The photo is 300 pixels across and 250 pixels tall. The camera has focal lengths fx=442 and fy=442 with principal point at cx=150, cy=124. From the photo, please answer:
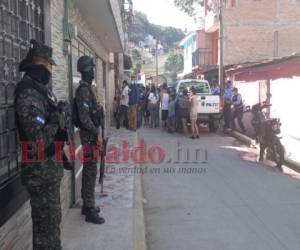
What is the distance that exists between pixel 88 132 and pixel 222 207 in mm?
2581

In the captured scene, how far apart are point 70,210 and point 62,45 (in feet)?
7.14

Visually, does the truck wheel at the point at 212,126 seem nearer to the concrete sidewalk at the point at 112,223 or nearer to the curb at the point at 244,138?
the curb at the point at 244,138

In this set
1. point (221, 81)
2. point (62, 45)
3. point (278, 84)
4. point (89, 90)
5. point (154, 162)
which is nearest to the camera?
point (89, 90)

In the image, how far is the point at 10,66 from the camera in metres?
3.73

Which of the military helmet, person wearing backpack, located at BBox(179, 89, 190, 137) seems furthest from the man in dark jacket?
the military helmet

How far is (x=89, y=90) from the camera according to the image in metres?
5.00

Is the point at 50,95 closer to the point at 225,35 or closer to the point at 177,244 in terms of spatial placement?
the point at 177,244

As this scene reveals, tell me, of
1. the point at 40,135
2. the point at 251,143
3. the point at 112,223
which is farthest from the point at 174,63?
the point at 40,135

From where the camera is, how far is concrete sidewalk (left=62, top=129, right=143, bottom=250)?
15.4 feet

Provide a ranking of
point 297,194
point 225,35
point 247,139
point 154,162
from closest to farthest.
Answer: point 297,194 < point 154,162 < point 247,139 < point 225,35

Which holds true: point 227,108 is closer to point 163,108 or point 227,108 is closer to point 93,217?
point 163,108

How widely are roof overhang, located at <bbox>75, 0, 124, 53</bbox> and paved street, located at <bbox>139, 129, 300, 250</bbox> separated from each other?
11.2 feet

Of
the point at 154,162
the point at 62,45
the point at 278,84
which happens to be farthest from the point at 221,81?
the point at 62,45

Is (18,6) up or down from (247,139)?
up
